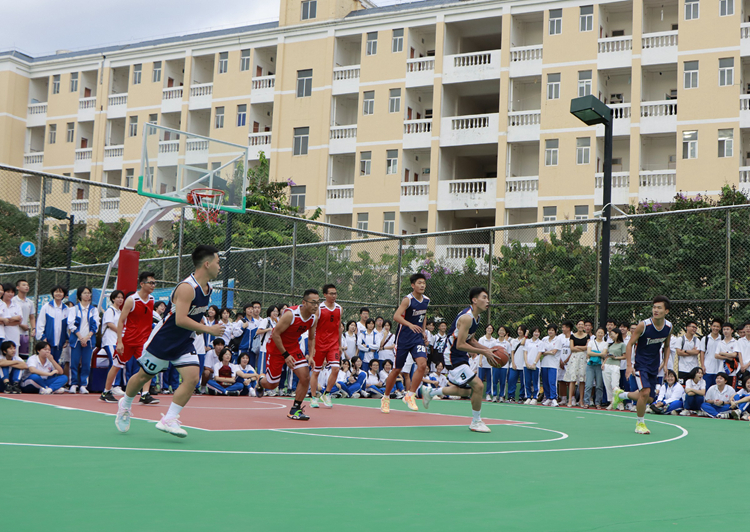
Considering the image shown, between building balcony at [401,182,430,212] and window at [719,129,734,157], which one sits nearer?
window at [719,129,734,157]

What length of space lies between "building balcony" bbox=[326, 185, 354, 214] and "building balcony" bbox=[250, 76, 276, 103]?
6.57 meters

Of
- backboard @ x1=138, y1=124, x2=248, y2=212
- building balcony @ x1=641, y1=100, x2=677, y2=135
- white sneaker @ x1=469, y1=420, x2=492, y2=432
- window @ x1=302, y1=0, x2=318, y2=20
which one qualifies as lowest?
white sneaker @ x1=469, y1=420, x2=492, y2=432

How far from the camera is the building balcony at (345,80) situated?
41938 millimetres

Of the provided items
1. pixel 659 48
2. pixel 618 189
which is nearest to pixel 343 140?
pixel 618 189

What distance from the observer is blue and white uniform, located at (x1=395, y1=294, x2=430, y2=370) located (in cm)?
1224

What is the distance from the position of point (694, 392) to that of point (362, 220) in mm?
27442

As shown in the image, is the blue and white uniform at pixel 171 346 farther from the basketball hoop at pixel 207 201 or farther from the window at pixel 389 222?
the window at pixel 389 222

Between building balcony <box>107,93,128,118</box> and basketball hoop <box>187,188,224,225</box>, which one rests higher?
building balcony <box>107,93,128,118</box>

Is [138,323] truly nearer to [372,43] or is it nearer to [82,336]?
[82,336]

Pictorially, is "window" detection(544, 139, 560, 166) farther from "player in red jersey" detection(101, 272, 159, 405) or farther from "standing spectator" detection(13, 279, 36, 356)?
"player in red jersey" detection(101, 272, 159, 405)

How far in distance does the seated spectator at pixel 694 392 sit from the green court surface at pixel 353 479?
5541 millimetres

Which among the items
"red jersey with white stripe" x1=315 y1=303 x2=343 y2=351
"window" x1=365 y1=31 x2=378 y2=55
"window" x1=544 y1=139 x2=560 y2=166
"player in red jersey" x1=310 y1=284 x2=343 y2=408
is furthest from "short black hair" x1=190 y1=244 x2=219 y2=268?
"window" x1=365 y1=31 x2=378 y2=55

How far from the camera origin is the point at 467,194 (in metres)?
39.0

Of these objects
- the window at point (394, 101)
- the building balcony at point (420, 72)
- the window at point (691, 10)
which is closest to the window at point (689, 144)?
the window at point (691, 10)
